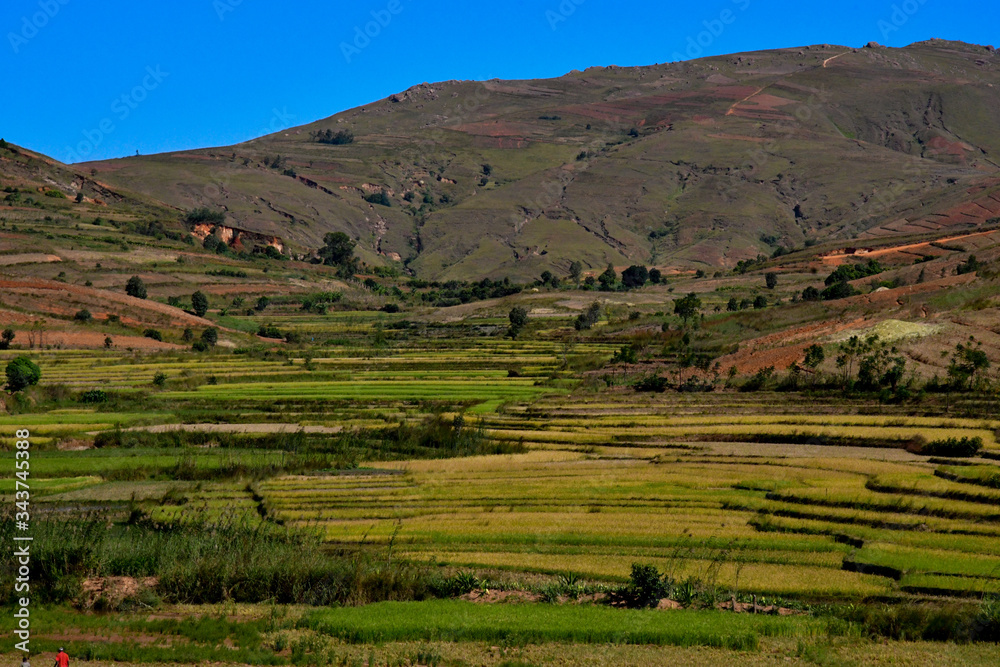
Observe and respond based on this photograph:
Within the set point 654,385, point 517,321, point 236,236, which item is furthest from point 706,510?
point 236,236

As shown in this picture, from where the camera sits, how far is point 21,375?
59.8 m

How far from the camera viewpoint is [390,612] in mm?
22859

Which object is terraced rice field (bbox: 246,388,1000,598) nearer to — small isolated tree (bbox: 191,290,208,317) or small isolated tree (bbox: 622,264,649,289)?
small isolated tree (bbox: 191,290,208,317)

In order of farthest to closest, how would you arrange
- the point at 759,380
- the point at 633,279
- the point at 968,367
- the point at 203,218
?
the point at 203,218 < the point at 633,279 < the point at 759,380 < the point at 968,367

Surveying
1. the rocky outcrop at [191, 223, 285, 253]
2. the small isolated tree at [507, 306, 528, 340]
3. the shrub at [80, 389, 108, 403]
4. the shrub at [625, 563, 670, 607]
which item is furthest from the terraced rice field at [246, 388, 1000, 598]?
the rocky outcrop at [191, 223, 285, 253]

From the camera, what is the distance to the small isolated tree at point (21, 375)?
5938cm

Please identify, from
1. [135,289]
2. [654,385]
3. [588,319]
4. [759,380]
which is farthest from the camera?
[135,289]

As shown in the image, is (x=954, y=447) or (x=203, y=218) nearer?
(x=954, y=447)

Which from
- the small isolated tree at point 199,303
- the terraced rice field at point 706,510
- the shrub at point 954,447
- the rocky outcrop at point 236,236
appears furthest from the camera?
the rocky outcrop at point 236,236

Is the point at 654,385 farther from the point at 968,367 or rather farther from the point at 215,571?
the point at 215,571

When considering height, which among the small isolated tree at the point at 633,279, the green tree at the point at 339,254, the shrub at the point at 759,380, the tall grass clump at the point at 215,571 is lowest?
the tall grass clump at the point at 215,571

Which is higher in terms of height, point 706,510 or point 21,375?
point 21,375

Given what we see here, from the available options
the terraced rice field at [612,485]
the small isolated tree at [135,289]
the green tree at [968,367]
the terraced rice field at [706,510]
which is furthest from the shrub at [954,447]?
the small isolated tree at [135,289]

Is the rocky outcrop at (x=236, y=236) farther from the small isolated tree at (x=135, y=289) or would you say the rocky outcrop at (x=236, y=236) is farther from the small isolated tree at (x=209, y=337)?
the small isolated tree at (x=209, y=337)
